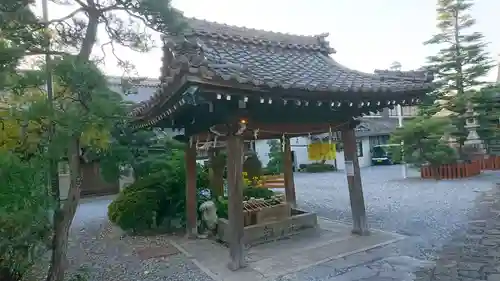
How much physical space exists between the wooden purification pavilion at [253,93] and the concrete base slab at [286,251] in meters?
0.29

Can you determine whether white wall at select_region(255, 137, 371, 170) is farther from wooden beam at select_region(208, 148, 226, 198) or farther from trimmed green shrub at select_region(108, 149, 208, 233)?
trimmed green shrub at select_region(108, 149, 208, 233)

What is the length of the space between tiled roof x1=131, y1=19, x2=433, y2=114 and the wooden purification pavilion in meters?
0.01

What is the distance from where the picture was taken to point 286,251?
18.4 ft

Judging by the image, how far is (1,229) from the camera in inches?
144

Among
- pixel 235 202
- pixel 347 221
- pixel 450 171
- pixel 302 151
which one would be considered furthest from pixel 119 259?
pixel 302 151

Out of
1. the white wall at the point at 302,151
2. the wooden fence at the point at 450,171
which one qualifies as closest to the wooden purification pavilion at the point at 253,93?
the wooden fence at the point at 450,171

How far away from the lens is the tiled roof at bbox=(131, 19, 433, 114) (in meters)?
4.18

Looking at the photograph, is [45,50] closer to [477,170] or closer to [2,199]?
[2,199]

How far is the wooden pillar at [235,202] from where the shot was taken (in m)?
4.97

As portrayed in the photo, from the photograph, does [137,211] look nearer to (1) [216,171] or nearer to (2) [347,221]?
(1) [216,171]

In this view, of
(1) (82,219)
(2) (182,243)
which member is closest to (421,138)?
(2) (182,243)

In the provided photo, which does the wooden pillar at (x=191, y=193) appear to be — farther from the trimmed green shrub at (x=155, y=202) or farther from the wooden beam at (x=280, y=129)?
the trimmed green shrub at (x=155, y=202)

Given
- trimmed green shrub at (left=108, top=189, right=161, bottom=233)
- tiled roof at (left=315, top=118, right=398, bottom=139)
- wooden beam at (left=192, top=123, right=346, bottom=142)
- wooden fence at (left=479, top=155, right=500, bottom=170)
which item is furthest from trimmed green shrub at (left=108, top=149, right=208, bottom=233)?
tiled roof at (left=315, top=118, right=398, bottom=139)

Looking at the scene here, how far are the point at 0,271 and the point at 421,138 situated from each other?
14.0 metres
